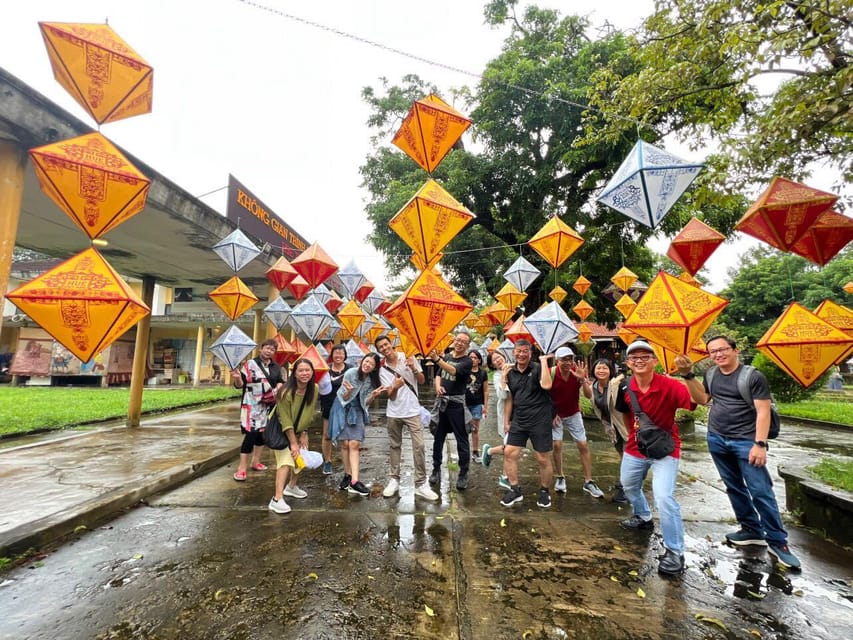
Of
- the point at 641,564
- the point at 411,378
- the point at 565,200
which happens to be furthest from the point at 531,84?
the point at 641,564

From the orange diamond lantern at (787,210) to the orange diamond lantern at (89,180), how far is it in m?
6.15

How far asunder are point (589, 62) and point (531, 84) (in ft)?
6.55

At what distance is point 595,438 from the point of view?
328 inches

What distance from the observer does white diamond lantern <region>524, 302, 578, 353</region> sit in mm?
5855

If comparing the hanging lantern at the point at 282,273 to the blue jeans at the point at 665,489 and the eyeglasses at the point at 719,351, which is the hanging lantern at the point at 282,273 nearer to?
the blue jeans at the point at 665,489

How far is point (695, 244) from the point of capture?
16.8 feet

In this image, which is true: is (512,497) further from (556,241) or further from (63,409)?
(63,409)

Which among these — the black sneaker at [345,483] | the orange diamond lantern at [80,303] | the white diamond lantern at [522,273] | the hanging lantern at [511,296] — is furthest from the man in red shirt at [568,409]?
the hanging lantern at [511,296]

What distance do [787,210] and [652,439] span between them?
9.72ft

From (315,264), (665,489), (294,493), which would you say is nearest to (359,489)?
(294,493)

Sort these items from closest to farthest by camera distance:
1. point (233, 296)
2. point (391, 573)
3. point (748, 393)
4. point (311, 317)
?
point (391, 573) < point (748, 393) < point (233, 296) < point (311, 317)

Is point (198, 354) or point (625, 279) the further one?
point (198, 354)

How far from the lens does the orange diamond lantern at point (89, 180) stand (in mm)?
3154

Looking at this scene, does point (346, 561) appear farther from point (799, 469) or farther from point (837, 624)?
point (799, 469)
